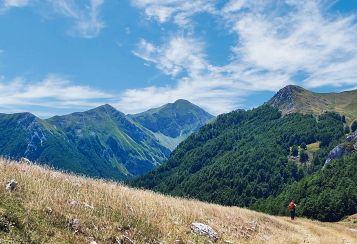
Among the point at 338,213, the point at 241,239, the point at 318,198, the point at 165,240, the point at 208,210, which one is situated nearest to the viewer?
the point at 165,240

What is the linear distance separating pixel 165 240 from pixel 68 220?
3.92 metres

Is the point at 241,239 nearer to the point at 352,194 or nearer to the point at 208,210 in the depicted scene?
the point at 208,210

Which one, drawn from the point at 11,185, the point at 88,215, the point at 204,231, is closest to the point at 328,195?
the point at 204,231

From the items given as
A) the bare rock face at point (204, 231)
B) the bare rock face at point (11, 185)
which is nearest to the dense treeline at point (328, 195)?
the bare rock face at point (204, 231)

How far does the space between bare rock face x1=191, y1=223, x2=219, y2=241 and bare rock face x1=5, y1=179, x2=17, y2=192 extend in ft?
26.4

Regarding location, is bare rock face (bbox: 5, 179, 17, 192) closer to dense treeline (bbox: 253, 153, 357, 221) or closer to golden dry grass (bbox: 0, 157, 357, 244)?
golden dry grass (bbox: 0, 157, 357, 244)

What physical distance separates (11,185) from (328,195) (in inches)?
5889

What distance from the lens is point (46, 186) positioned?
14984mm

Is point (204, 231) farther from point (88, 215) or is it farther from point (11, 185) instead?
point (11, 185)

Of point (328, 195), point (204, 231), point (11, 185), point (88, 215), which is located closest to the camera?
point (11, 185)

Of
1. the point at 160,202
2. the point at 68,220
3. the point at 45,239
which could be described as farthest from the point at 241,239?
the point at 45,239

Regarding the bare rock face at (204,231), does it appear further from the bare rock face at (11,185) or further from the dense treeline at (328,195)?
the dense treeline at (328,195)

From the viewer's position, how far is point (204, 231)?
58.4 ft

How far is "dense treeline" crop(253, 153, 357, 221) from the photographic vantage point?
443 feet
